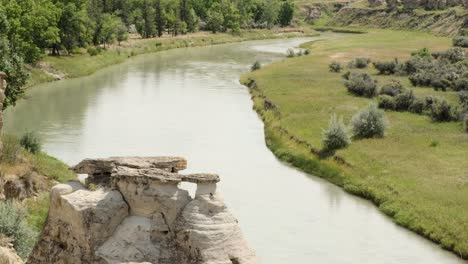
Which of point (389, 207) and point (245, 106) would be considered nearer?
point (389, 207)

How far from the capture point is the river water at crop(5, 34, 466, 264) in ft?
92.9

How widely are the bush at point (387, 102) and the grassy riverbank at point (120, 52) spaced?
32918 millimetres

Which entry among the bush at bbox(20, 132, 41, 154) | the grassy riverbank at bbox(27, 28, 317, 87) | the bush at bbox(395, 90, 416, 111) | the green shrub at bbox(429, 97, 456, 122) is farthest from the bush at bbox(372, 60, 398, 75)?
the bush at bbox(20, 132, 41, 154)

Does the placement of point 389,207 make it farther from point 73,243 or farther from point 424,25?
point 424,25

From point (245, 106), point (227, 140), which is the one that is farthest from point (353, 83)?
point (227, 140)

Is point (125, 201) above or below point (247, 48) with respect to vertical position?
above

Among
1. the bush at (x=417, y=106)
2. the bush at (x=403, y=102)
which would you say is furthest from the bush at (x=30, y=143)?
the bush at (x=417, y=106)

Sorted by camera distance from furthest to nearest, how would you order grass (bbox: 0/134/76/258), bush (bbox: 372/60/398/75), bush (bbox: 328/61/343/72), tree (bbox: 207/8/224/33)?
tree (bbox: 207/8/224/33)
bush (bbox: 328/61/343/72)
bush (bbox: 372/60/398/75)
grass (bbox: 0/134/76/258)

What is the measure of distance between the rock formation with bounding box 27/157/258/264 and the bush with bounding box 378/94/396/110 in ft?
135

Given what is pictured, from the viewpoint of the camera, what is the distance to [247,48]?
126 m

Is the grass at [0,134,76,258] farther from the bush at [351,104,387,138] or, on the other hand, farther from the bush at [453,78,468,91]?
the bush at [453,78,468,91]

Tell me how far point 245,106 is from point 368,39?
74649mm

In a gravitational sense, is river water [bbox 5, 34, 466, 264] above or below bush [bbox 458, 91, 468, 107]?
below

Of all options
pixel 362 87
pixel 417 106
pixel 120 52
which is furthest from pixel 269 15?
pixel 417 106
